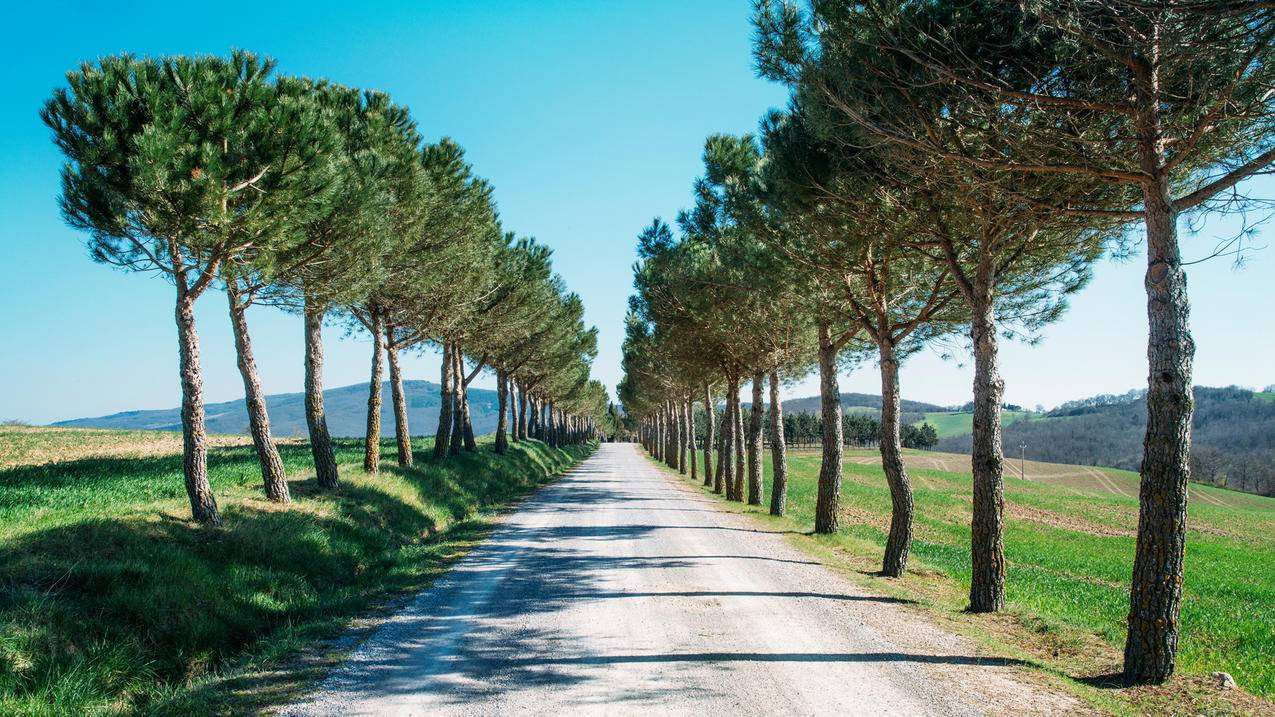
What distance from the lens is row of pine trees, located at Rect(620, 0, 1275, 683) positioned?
5.94 metres

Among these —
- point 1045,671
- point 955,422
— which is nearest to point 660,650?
point 1045,671

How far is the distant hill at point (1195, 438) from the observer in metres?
101

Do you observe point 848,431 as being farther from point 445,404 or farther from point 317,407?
point 317,407

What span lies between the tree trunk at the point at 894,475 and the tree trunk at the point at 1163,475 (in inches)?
170

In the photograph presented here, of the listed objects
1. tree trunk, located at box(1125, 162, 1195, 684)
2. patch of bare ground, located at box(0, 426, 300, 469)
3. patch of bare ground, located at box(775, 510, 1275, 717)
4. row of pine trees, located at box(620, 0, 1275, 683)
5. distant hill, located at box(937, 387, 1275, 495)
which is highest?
row of pine trees, located at box(620, 0, 1275, 683)

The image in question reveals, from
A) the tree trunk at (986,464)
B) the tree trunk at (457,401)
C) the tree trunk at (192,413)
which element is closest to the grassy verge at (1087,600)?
the tree trunk at (986,464)

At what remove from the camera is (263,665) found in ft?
19.7

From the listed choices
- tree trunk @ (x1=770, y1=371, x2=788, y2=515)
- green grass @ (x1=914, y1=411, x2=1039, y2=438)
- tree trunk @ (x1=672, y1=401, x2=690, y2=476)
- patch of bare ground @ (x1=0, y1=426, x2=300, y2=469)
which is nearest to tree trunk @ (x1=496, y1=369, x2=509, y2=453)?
tree trunk @ (x1=672, y1=401, x2=690, y2=476)

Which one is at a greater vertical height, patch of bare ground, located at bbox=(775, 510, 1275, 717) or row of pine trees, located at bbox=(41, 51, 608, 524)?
row of pine trees, located at bbox=(41, 51, 608, 524)

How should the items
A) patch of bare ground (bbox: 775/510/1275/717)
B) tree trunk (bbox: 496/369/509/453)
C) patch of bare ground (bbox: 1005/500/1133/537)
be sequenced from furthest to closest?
1. tree trunk (bbox: 496/369/509/453)
2. patch of bare ground (bbox: 1005/500/1133/537)
3. patch of bare ground (bbox: 775/510/1275/717)

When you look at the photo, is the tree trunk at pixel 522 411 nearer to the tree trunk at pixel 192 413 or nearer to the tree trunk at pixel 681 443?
the tree trunk at pixel 681 443

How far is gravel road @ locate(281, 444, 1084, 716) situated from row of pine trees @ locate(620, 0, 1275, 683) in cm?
177

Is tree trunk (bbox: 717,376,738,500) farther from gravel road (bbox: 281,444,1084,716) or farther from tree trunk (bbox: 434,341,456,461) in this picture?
gravel road (bbox: 281,444,1084,716)

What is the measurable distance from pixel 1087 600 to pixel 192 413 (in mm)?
14513
